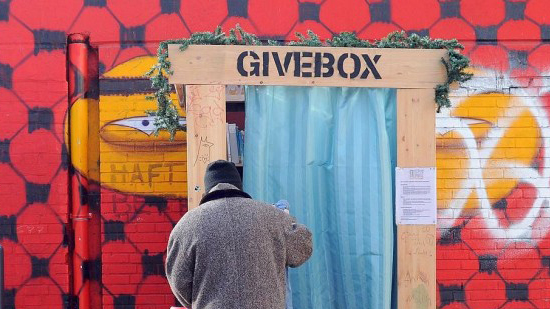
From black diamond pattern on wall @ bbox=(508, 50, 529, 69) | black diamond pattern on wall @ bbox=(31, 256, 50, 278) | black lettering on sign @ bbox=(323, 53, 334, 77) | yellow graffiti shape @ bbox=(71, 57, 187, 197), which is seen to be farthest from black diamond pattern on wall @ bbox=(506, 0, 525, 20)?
black diamond pattern on wall @ bbox=(31, 256, 50, 278)

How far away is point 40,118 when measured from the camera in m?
5.41

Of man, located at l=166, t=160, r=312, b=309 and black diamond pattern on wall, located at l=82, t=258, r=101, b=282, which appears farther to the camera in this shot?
black diamond pattern on wall, located at l=82, t=258, r=101, b=282

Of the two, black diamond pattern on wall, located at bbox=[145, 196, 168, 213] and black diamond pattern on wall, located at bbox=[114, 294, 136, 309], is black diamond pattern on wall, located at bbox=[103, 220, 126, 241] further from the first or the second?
black diamond pattern on wall, located at bbox=[114, 294, 136, 309]

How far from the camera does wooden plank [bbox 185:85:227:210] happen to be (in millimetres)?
3750

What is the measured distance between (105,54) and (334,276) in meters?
2.72

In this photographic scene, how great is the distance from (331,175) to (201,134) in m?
0.81

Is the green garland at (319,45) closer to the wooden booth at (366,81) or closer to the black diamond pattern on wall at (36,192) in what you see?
the wooden booth at (366,81)

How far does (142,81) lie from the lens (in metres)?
5.46

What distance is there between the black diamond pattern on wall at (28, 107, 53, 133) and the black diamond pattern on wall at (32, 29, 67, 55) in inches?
18.3

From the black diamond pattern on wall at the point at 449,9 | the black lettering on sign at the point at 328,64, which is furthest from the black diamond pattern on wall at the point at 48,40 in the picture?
the black diamond pattern on wall at the point at 449,9

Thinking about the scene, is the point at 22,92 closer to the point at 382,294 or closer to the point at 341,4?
the point at 341,4

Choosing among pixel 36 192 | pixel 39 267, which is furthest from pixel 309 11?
pixel 39 267

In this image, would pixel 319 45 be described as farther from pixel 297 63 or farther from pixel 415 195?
pixel 415 195

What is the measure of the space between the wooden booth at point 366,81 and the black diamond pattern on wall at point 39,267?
2220mm
